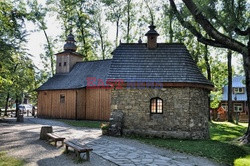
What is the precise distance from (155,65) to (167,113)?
301 centimetres

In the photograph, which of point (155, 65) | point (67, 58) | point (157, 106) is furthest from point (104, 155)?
point (67, 58)

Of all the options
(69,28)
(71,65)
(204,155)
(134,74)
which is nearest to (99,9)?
(69,28)

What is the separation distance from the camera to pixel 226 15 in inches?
507

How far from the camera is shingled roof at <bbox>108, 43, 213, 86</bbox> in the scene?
1405cm

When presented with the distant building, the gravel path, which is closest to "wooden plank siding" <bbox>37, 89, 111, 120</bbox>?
the gravel path

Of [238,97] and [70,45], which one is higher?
[70,45]

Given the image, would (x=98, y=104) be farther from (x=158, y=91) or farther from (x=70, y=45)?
(x=158, y=91)

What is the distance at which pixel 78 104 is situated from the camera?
2384 cm

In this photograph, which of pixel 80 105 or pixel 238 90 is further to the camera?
pixel 238 90

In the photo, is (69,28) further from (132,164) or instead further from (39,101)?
(132,164)

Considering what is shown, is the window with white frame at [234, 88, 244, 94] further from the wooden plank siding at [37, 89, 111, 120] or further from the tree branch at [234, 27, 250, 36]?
the tree branch at [234, 27, 250, 36]

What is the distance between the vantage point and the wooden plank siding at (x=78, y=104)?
22.4 meters

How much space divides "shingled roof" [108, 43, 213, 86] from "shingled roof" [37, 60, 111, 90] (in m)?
7.72

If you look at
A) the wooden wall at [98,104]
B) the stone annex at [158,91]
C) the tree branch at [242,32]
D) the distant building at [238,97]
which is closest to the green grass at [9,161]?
the stone annex at [158,91]
